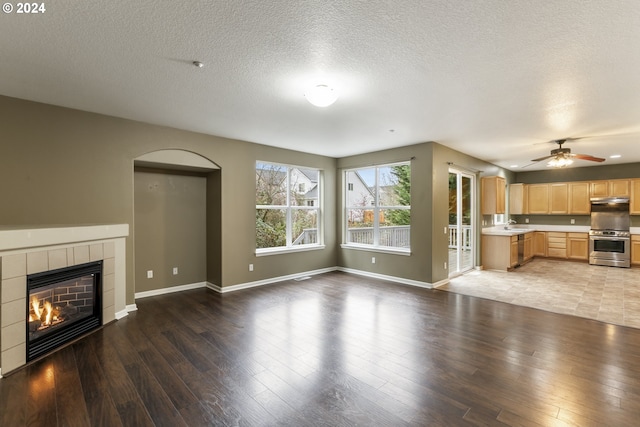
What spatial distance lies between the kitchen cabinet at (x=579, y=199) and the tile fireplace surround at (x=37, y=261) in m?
10.6

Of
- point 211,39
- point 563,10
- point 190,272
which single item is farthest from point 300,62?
point 190,272

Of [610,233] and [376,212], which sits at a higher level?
[376,212]

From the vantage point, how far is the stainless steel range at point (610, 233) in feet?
23.7

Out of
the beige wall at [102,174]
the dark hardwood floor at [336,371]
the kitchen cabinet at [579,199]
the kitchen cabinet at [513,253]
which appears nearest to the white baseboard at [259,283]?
the beige wall at [102,174]

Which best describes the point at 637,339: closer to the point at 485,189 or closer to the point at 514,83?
the point at 514,83

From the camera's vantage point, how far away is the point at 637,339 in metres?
3.14

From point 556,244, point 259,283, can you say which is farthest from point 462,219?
point 259,283

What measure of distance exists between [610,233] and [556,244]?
1.20 m

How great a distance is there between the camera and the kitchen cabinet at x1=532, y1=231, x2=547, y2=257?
338 inches

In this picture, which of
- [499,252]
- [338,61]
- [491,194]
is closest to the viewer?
[338,61]

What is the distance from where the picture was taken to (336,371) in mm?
2541

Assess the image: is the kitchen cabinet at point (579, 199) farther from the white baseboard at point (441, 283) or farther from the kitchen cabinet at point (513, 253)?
the white baseboard at point (441, 283)

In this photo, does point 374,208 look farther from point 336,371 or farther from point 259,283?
point 336,371

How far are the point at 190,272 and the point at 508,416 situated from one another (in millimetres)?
4881
